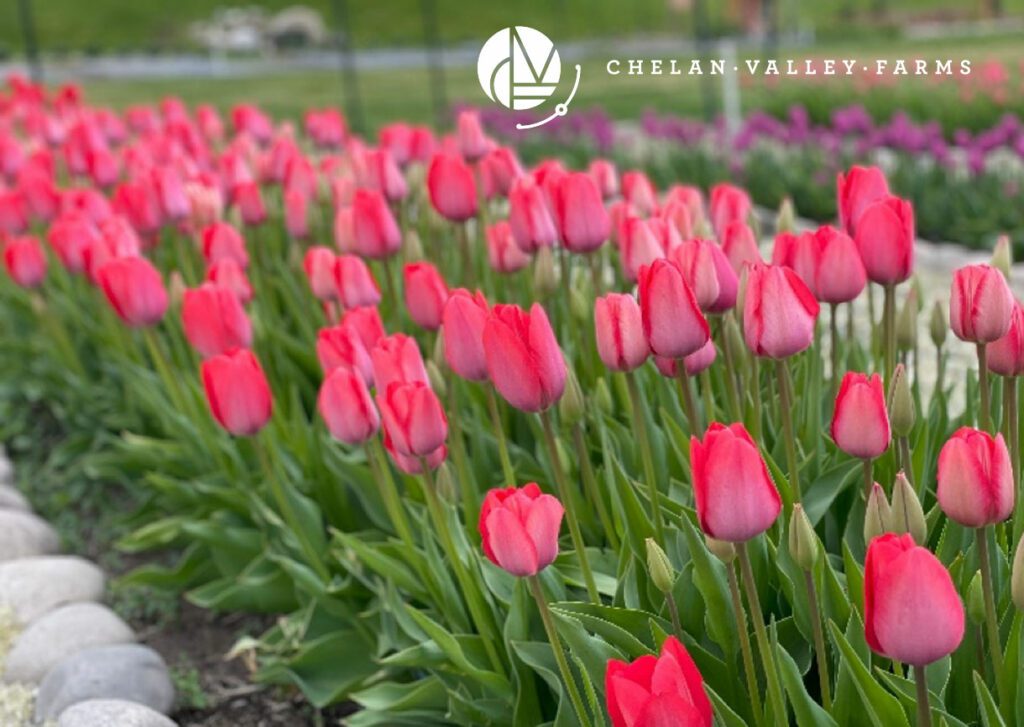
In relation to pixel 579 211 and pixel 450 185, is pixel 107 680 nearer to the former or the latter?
pixel 450 185

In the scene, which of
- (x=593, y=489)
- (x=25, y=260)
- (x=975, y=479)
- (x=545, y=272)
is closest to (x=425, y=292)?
(x=545, y=272)

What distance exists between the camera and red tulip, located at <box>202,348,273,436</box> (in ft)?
7.39

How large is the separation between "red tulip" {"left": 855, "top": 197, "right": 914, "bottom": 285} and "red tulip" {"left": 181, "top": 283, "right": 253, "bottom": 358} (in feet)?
4.36

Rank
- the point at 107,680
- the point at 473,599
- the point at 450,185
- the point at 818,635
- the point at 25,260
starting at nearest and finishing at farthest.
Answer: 1. the point at 818,635
2. the point at 473,599
3. the point at 107,680
4. the point at 450,185
5. the point at 25,260

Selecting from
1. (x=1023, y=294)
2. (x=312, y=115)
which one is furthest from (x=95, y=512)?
(x=1023, y=294)

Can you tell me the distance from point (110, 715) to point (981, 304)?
1726 mm

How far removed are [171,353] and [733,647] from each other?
2.66 m

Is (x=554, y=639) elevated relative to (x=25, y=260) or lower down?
lower down

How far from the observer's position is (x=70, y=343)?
4.32 metres

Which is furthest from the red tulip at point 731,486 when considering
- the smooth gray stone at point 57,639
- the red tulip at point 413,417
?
the smooth gray stone at point 57,639

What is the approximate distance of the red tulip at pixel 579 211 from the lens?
93.2 inches

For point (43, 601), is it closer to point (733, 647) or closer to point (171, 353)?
point (171, 353)

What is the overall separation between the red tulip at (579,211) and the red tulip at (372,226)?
0.64m

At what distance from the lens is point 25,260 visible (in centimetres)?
389
